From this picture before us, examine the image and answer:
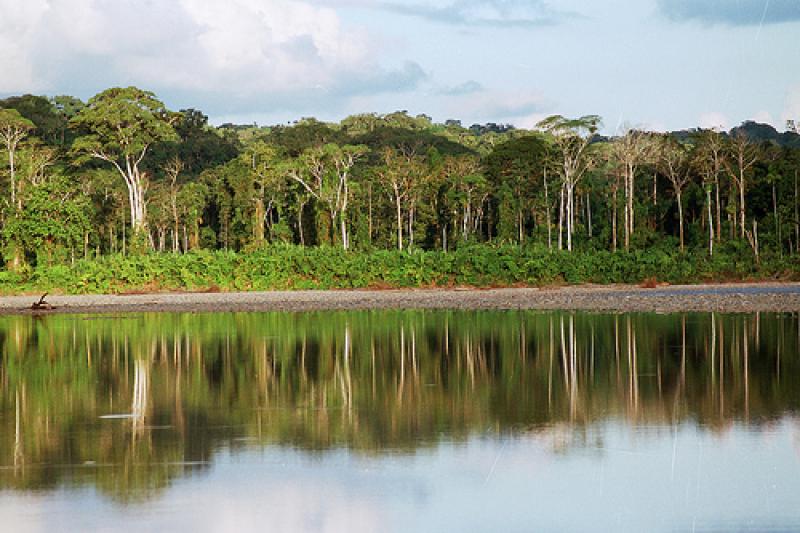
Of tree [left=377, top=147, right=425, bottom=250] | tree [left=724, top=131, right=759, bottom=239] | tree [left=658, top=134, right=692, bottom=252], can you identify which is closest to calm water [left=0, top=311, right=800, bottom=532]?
tree [left=724, top=131, right=759, bottom=239]

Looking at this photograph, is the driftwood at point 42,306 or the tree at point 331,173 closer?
the driftwood at point 42,306

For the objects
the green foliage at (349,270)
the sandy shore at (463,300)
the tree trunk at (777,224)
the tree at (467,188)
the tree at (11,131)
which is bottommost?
the sandy shore at (463,300)

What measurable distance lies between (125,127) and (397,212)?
16465mm

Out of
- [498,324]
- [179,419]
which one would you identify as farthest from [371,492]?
[498,324]

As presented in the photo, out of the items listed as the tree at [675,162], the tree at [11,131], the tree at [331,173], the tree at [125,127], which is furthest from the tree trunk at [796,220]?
the tree at [11,131]

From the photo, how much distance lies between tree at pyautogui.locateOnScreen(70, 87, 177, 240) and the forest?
100 millimetres

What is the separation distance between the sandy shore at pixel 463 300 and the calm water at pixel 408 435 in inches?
463

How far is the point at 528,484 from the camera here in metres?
11.2

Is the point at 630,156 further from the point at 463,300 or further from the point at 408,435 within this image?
the point at 408,435

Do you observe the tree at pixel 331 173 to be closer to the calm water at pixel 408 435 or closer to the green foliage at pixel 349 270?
the green foliage at pixel 349 270

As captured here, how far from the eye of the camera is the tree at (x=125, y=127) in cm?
6094

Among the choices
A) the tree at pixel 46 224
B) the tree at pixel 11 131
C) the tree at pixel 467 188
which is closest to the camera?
the tree at pixel 46 224

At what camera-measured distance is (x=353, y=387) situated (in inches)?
719

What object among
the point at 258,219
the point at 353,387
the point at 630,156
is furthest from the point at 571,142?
the point at 353,387
